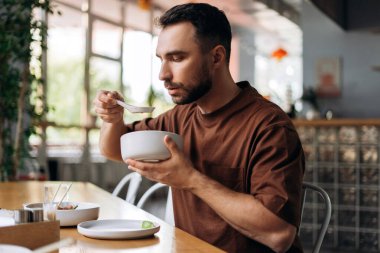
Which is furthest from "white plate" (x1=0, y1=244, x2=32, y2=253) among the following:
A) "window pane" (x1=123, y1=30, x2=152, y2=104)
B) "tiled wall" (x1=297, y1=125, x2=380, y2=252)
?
"window pane" (x1=123, y1=30, x2=152, y2=104)

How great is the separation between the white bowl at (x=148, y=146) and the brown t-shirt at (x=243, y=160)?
0.23 metres

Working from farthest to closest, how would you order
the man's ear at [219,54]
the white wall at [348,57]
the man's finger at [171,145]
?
the white wall at [348,57] → the man's ear at [219,54] → the man's finger at [171,145]

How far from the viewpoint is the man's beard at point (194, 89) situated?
1464mm

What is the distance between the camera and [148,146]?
128cm

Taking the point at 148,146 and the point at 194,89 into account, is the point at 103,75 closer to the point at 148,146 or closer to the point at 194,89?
the point at 194,89

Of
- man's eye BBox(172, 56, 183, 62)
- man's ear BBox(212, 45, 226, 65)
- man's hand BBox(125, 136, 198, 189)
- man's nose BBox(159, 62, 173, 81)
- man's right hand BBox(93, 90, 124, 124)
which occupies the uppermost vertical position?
man's ear BBox(212, 45, 226, 65)

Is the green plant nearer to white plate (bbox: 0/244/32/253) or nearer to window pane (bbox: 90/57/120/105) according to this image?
white plate (bbox: 0/244/32/253)

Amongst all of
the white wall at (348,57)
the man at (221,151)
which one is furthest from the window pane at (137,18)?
the man at (221,151)

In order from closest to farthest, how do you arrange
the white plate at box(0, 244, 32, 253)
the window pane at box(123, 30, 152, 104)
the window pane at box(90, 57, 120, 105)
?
the white plate at box(0, 244, 32, 253)
the window pane at box(90, 57, 120, 105)
the window pane at box(123, 30, 152, 104)

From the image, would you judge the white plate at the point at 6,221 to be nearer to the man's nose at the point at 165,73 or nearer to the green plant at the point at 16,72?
the man's nose at the point at 165,73

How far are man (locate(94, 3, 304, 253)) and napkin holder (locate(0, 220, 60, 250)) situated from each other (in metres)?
0.30

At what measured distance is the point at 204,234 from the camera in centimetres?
148

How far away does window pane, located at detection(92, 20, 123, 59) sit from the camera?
8117 millimetres

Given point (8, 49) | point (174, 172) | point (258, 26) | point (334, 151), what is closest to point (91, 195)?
point (174, 172)
